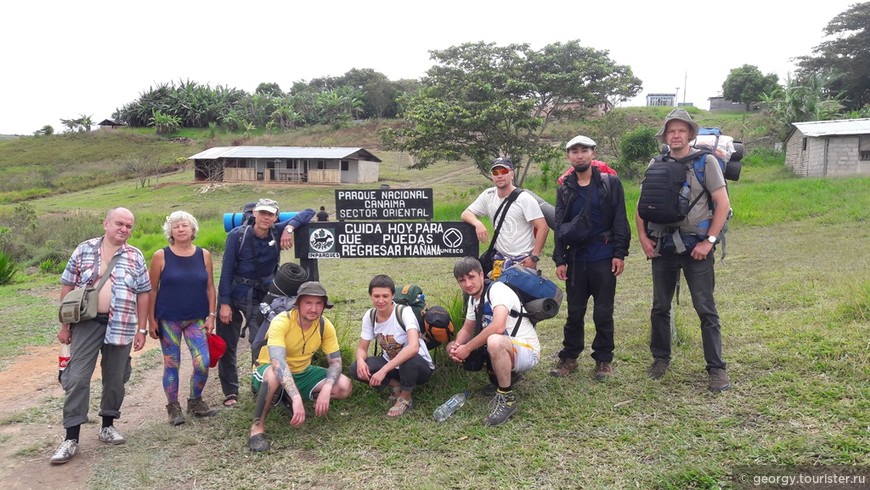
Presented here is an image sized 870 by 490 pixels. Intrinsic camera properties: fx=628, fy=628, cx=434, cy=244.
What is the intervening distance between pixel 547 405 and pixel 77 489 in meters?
2.91

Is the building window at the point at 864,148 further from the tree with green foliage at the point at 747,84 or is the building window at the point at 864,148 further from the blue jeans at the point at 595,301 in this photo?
the tree with green foliage at the point at 747,84

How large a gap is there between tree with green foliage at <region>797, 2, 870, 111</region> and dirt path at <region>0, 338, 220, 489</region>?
4500cm

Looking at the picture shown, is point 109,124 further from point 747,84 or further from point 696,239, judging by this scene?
point 696,239

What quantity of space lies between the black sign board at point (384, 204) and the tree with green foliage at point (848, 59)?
141ft

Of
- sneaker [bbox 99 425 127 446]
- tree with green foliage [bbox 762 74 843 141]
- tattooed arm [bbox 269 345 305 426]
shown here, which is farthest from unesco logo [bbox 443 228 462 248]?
tree with green foliage [bbox 762 74 843 141]

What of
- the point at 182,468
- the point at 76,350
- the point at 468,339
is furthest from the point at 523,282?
the point at 76,350

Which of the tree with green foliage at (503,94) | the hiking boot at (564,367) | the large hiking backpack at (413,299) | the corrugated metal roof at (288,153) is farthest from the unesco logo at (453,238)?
the corrugated metal roof at (288,153)

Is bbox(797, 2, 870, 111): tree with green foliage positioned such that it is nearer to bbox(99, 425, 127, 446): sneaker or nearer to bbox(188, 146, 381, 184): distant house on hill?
bbox(188, 146, 381, 184): distant house on hill

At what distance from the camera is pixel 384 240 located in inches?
209

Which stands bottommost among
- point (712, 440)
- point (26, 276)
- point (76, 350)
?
point (26, 276)

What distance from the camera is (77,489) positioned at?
3635 millimetres

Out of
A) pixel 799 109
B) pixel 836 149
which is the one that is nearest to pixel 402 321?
pixel 836 149

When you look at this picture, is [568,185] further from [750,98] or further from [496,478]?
[750,98]

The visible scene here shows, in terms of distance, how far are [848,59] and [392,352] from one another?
48.6 meters
